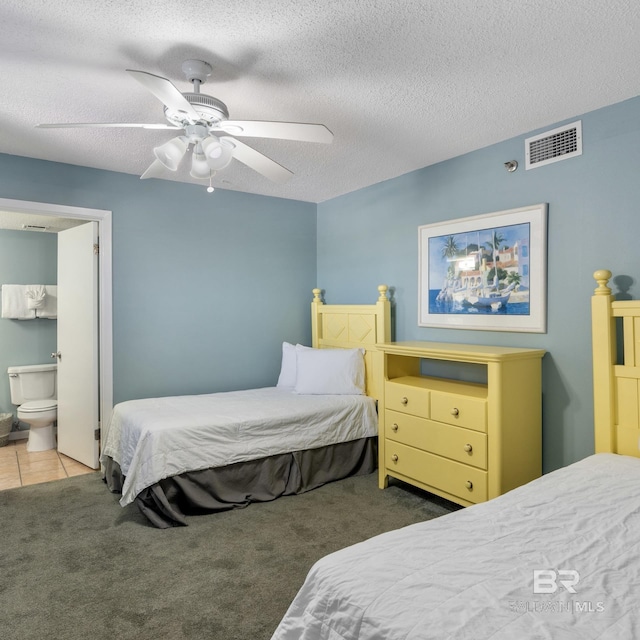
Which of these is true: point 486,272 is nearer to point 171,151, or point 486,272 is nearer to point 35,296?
point 171,151

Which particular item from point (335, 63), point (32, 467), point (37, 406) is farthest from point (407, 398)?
point (37, 406)

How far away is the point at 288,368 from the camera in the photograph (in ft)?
13.6

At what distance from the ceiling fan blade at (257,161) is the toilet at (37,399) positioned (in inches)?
129

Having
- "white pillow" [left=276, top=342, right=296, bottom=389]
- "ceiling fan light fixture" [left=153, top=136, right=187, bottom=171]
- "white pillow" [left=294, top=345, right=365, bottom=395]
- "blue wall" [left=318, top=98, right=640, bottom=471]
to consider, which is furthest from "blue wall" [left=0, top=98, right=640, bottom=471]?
"ceiling fan light fixture" [left=153, top=136, right=187, bottom=171]

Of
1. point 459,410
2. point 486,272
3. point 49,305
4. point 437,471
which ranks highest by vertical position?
point 486,272

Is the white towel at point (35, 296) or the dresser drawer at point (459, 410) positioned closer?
the dresser drawer at point (459, 410)

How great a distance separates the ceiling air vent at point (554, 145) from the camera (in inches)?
104

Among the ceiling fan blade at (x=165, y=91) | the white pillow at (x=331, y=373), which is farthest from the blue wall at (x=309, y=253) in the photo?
the ceiling fan blade at (x=165, y=91)

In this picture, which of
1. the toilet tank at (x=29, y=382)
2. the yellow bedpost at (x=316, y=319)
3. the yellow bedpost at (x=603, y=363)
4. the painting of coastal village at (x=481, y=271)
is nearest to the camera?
the yellow bedpost at (x=603, y=363)

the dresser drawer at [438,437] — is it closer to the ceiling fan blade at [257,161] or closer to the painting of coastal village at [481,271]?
the painting of coastal village at [481,271]

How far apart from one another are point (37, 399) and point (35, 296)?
107 centimetres

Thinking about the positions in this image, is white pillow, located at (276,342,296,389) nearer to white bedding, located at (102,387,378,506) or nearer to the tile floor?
white bedding, located at (102,387,378,506)

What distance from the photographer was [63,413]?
411cm

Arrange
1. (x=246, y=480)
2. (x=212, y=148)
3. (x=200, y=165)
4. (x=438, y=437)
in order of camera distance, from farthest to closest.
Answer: (x=246, y=480)
(x=438, y=437)
(x=200, y=165)
(x=212, y=148)
